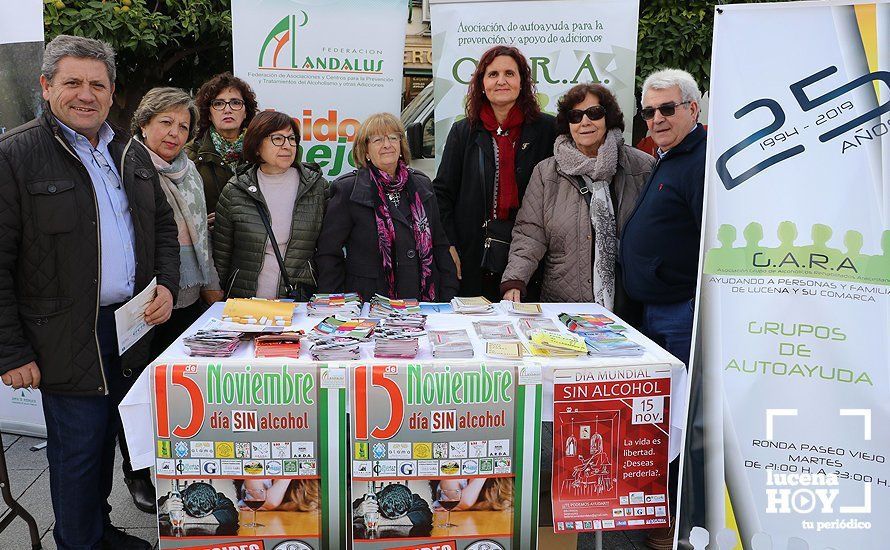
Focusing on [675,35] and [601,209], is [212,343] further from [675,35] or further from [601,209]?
[675,35]

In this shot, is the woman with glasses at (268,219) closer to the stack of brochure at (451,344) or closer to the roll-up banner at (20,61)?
the stack of brochure at (451,344)

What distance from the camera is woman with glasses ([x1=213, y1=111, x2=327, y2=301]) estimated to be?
2916 mm

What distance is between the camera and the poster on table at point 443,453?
2.12 metres

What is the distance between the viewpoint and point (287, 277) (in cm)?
294

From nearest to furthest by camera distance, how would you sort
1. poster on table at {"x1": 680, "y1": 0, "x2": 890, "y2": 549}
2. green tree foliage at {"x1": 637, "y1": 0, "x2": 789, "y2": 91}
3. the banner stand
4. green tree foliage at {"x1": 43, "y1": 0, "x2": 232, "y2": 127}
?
poster on table at {"x1": 680, "y1": 0, "x2": 890, "y2": 549} → the banner stand → green tree foliage at {"x1": 43, "y1": 0, "x2": 232, "y2": 127} → green tree foliage at {"x1": 637, "y1": 0, "x2": 789, "y2": 91}

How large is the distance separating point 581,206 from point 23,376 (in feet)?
6.90

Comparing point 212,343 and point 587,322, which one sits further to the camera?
point 587,322

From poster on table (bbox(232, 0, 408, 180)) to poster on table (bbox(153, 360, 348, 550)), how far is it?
2.04 meters

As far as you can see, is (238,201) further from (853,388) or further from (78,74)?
(853,388)

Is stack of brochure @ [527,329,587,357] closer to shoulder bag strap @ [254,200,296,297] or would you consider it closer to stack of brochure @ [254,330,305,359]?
stack of brochure @ [254,330,305,359]

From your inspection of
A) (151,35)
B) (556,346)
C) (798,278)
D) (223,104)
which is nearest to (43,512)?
(223,104)

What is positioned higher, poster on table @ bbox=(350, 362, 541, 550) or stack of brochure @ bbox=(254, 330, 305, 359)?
stack of brochure @ bbox=(254, 330, 305, 359)

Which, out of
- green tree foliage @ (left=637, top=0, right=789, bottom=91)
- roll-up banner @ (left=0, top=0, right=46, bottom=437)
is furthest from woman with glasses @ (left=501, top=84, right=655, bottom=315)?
green tree foliage @ (left=637, top=0, right=789, bottom=91)

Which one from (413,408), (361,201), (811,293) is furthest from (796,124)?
(361,201)
